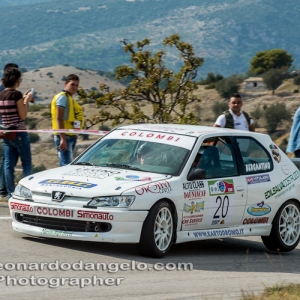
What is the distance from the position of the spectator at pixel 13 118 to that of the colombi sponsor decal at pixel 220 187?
356 cm

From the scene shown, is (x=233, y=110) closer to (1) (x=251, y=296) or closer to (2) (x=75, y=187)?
(2) (x=75, y=187)

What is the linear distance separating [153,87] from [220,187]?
1126cm

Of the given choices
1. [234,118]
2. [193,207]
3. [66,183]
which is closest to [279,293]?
A: [193,207]

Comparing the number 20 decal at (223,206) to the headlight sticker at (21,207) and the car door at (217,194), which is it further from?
the headlight sticker at (21,207)

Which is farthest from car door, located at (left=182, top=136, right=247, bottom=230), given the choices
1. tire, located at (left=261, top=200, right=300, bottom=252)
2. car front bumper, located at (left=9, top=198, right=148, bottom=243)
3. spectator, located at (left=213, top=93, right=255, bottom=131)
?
spectator, located at (left=213, top=93, right=255, bottom=131)

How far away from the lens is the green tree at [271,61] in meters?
154

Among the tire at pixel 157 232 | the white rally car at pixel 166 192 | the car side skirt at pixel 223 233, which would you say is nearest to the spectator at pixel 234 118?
the white rally car at pixel 166 192

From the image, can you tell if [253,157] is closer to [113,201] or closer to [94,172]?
[94,172]

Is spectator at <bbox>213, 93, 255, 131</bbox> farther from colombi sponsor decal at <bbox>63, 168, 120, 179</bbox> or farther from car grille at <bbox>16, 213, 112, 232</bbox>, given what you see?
car grille at <bbox>16, 213, 112, 232</bbox>

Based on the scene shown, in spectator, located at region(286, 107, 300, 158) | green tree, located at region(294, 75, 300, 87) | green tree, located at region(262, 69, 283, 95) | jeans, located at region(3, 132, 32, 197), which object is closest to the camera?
jeans, located at region(3, 132, 32, 197)

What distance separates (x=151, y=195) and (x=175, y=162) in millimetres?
847

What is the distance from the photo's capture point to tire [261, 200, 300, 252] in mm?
10047

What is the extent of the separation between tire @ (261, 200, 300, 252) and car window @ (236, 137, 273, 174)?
1.75 feet

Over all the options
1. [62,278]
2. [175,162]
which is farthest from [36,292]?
[175,162]
